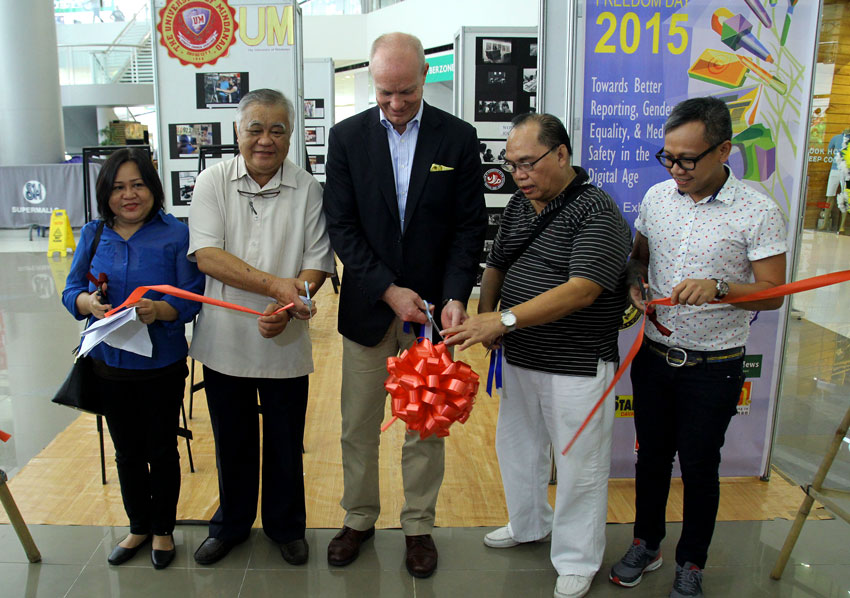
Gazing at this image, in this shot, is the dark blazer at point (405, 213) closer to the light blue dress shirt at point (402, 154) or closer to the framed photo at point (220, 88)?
the light blue dress shirt at point (402, 154)

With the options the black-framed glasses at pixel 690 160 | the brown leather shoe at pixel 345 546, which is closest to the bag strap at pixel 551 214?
the black-framed glasses at pixel 690 160

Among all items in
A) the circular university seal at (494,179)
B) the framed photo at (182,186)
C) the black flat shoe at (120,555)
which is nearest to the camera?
the black flat shoe at (120,555)

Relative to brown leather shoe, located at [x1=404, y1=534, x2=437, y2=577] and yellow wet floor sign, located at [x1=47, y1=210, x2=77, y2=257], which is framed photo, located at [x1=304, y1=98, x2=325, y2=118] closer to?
yellow wet floor sign, located at [x1=47, y1=210, x2=77, y2=257]

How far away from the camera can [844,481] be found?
339cm

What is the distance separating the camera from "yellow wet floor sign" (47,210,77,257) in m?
9.62

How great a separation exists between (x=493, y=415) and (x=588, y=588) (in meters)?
1.80

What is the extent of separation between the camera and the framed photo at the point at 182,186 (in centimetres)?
455

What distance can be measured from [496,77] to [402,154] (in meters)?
4.28

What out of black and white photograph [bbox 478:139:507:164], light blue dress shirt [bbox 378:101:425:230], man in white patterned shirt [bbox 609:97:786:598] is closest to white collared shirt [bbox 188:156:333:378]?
light blue dress shirt [bbox 378:101:425:230]

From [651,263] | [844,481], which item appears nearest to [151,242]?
[651,263]

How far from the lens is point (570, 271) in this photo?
2109 millimetres

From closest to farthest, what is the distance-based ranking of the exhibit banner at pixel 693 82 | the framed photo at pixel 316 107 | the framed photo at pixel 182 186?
the exhibit banner at pixel 693 82 → the framed photo at pixel 182 186 → the framed photo at pixel 316 107

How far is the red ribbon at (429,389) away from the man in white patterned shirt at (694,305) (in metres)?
0.66

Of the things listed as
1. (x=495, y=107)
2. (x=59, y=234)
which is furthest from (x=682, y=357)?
(x=59, y=234)
